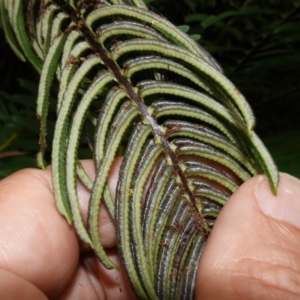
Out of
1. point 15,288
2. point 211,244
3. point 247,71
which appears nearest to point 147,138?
point 211,244

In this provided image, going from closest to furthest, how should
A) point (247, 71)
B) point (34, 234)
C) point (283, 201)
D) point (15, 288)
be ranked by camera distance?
point (15, 288), point (283, 201), point (34, 234), point (247, 71)

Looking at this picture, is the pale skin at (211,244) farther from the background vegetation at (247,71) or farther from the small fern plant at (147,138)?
the background vegetation at (247,71)

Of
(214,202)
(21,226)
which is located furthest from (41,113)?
(214,202)

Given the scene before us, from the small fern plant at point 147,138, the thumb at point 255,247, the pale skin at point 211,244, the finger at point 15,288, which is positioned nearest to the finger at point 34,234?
the pale skin at point 211,244

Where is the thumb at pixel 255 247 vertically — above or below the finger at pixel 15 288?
below

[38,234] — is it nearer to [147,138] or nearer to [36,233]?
[36,233]

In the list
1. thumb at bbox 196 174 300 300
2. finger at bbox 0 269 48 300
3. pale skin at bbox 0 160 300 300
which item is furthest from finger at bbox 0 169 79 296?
thumb at bbox 196 174 300 300
